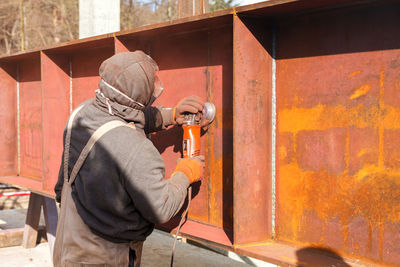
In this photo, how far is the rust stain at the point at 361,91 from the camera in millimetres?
2320

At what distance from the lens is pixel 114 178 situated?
8.02 ft

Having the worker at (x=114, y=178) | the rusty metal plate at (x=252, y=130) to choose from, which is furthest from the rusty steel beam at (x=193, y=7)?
the worker at (x=114, y=178)

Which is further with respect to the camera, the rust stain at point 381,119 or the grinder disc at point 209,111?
the grinder disc at point 209,111

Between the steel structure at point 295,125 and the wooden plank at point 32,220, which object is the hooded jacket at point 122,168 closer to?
the steel structure at point 295,125

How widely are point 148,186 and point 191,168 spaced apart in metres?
0.54

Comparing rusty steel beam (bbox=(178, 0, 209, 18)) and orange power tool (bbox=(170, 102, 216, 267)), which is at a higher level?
rusty steel beam (bbox=(178, 0, 209, 18))

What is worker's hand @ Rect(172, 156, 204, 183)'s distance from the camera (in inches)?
113

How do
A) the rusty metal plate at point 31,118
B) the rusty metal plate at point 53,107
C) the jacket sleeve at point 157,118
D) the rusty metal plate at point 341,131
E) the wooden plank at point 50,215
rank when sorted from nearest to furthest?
the rusty metal plate at point 341,131 → the jacket sleeve at point 157,118 → the rusty metal plate at point 53,107 → the rusty metal plate at point 31,118 → the wooden plank at point 50,215

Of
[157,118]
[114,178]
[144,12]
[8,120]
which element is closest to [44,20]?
[144,12]

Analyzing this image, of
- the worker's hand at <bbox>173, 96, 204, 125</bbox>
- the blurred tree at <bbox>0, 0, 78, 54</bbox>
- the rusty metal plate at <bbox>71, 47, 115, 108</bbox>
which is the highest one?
the blurred tree at <bbox>0, 0, 78, 54</bbox>

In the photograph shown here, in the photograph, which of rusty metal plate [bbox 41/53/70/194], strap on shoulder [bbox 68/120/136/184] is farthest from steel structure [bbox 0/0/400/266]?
Result: rusty metal plate [bbox 41/53/70/194]

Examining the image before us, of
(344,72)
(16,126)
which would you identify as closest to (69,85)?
(16,126)

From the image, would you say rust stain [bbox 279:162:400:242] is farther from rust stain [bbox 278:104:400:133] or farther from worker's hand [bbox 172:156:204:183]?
worker's hand [bbox 172:156:204:183]

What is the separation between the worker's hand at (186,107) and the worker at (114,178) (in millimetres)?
375
